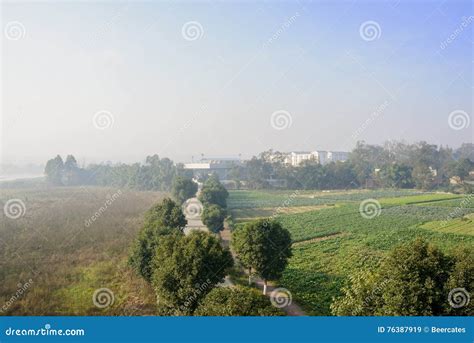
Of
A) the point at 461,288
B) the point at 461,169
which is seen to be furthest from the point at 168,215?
the point at 461,169

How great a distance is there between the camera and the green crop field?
11.8m

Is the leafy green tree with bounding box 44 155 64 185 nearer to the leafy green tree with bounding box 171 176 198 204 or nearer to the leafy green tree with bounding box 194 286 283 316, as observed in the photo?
the leafy green tree with bounding box 171 176 198 204

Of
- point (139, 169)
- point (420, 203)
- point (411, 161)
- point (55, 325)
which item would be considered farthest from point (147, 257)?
point (411, 161)

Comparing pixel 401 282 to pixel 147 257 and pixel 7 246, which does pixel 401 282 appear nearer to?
pixel 147 257

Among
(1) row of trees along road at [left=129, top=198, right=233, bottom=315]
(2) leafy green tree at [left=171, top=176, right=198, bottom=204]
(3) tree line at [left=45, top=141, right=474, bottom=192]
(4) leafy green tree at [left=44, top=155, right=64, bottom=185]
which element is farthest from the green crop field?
(4) leafy green tree at [left=44, top=155, right=64, bottom=185]

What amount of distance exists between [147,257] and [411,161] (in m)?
54.3

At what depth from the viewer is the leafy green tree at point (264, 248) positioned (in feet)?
34.7

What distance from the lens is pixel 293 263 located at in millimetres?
14266

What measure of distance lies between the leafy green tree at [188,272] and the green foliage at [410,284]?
3.08 m

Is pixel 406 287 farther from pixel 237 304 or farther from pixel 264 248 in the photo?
pixel 264 248

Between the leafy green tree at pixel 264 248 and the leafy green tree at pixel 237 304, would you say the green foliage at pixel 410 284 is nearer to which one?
the leafy green tree at pixel 237 304

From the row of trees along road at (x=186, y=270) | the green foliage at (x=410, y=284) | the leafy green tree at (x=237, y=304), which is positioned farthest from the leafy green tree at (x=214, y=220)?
the leafy green tree at (x=237, y=304)

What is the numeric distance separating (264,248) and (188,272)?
3.12 meters

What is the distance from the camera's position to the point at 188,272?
8211mm
